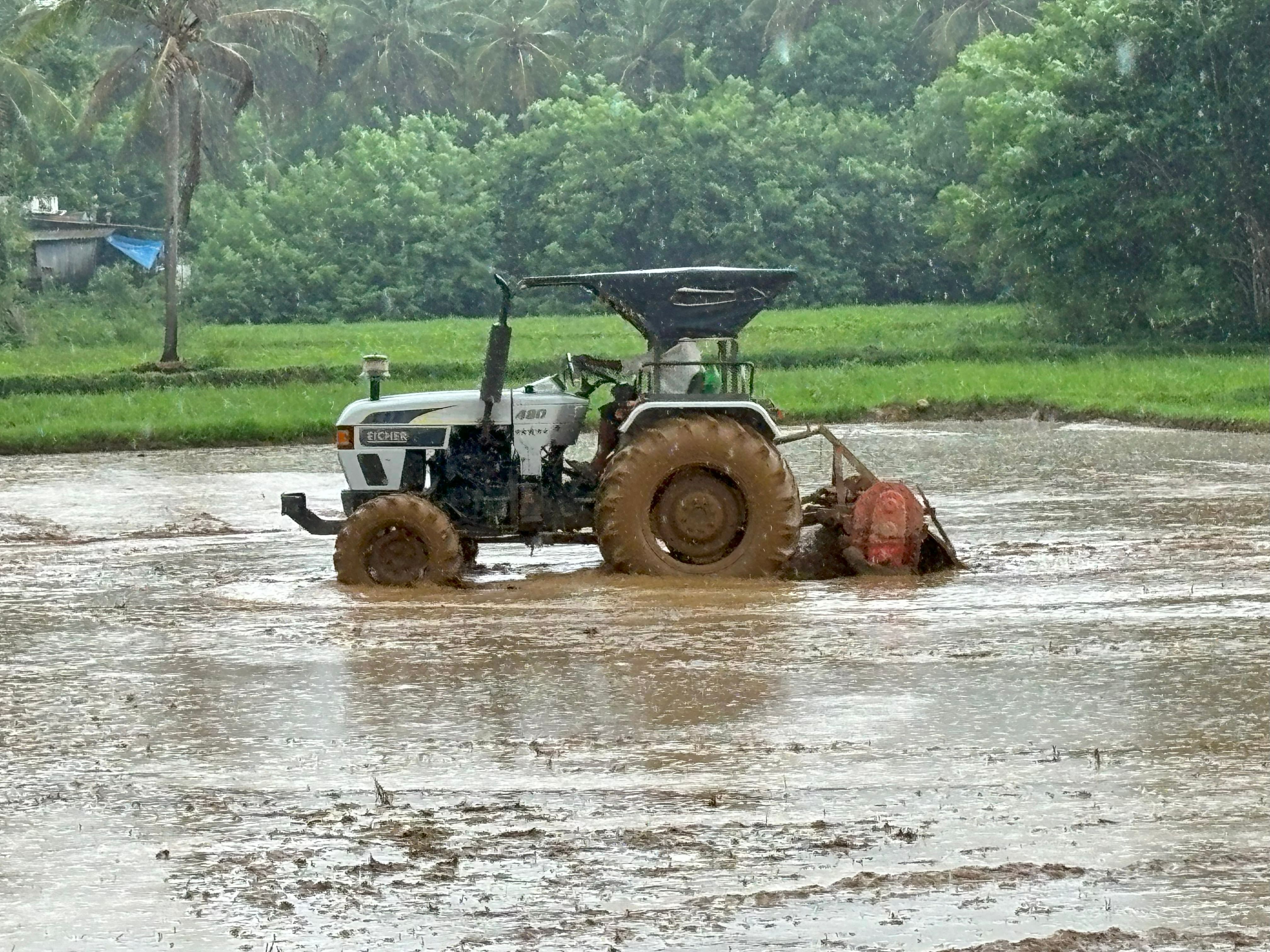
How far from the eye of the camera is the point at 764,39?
6400cm

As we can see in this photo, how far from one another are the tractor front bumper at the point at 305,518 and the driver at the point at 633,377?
1.67m

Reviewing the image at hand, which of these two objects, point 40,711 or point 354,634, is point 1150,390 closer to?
point 354,634

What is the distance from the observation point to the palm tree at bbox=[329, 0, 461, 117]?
65.9 m

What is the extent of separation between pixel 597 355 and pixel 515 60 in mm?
33409

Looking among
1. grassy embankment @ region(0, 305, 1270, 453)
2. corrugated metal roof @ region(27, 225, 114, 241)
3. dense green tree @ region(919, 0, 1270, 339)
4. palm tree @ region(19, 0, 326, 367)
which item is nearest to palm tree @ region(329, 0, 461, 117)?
corrugated metal roof @ region(27, 225, 114, 241)

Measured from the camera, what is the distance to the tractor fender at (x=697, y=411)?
1218 centimetres

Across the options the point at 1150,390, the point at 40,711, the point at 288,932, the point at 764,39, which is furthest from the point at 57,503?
the point at 764,39

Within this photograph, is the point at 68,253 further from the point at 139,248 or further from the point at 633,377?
the point at 633,377

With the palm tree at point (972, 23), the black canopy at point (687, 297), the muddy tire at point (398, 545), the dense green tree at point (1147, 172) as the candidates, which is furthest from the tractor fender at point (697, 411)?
the palm tree at point (972, 23)

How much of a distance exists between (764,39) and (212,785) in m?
58.8

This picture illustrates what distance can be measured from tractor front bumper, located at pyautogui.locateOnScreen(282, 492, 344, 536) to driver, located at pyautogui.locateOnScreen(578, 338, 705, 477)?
167 centimetres

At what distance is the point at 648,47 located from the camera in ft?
220

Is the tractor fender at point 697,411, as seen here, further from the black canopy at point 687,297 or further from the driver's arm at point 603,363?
the black canopy at point 687,297

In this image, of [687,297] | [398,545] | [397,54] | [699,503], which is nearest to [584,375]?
[687,297]
